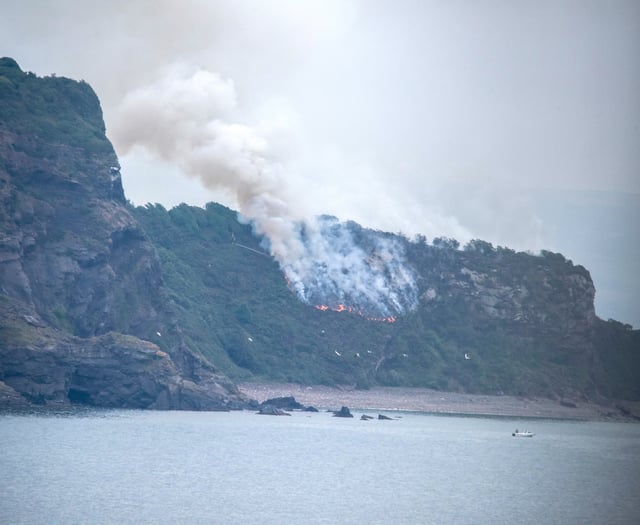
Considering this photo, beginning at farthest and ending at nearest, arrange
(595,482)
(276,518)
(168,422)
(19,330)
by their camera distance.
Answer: (19,330) < (168,422) < (595,482) < (276,518)

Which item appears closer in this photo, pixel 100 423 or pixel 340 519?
pixel 340 519

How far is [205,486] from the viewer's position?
369 ft

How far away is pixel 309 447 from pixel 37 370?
51.6m

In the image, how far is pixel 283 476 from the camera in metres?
124

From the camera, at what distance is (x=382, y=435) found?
186 meters

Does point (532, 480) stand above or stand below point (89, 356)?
below

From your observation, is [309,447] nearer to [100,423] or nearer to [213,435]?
[213,435]

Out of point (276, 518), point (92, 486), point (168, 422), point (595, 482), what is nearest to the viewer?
point (276, 518)

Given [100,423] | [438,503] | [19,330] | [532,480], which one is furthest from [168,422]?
[438,503]

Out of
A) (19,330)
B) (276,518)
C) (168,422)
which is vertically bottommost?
(276,518)

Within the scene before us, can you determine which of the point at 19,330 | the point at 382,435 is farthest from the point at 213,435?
the point at 19,330

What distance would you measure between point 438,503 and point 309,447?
48.4 metres

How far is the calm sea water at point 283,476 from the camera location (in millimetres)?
99750

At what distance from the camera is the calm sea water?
327 ft
